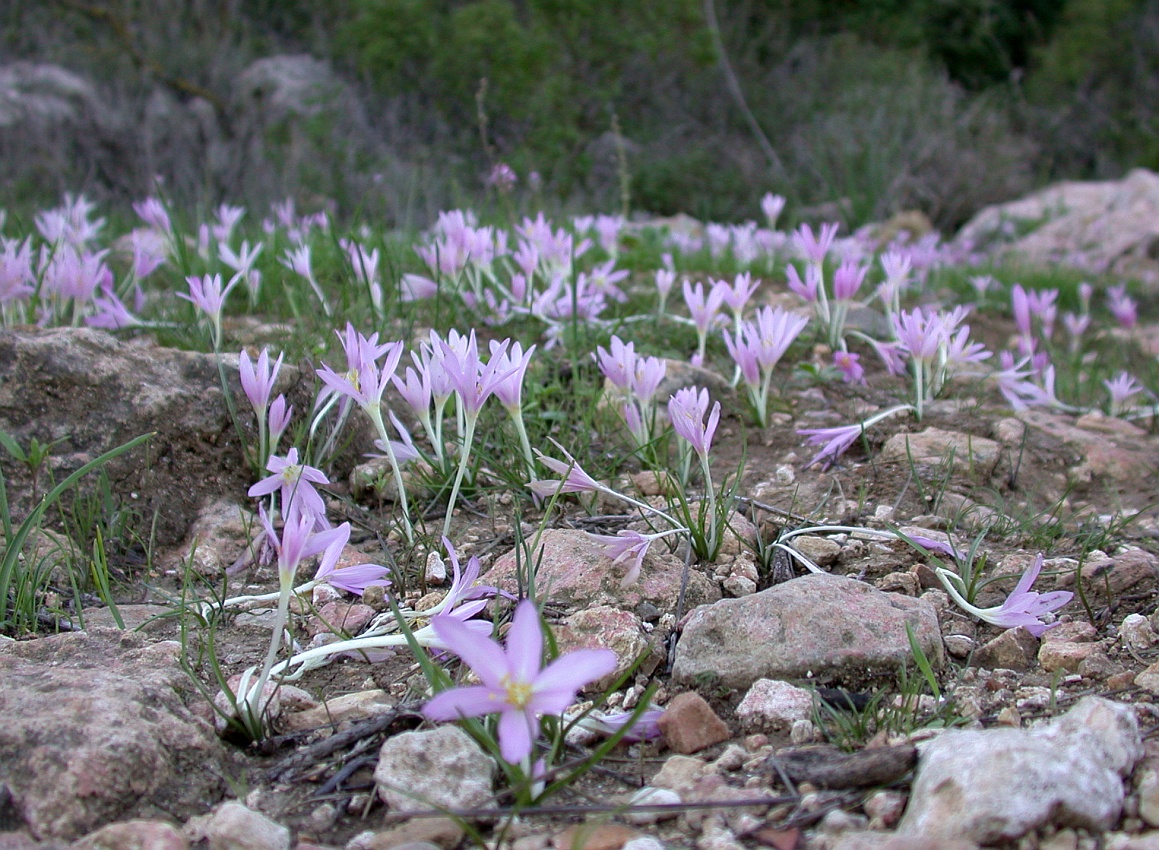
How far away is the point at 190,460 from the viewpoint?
92.4 inches

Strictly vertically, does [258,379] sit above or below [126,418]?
above

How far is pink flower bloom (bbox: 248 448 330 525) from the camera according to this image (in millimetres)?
1756

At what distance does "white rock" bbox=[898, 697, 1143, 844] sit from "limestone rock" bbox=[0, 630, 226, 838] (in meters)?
0.94

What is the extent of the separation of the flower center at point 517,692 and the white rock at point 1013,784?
0.46m

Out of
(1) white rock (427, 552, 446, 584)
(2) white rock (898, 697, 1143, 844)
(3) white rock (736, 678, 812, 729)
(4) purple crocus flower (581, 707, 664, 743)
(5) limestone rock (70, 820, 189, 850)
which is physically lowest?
(1) white rock (427, 552, 446, 584)

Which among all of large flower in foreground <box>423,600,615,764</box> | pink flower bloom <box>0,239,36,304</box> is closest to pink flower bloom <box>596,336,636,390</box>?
large flower in foreground <box>423,600,615,764</box>

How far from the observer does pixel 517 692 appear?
1.18 m

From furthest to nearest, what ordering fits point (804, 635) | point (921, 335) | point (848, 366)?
point (848, 366) → point (921, 335) → point (804, 635)

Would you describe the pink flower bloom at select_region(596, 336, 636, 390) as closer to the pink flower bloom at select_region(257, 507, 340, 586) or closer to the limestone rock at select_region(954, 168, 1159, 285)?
the pink flower bloom at select_region(257, 507, 340, 586)

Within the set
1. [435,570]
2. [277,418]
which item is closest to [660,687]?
[435,570]

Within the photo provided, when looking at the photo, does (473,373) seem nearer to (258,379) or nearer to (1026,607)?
(258,379)

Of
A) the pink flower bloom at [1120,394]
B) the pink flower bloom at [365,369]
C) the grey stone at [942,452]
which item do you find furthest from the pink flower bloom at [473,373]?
the pink flower bloom at [1120,394]

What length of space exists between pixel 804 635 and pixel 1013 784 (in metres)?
0.49

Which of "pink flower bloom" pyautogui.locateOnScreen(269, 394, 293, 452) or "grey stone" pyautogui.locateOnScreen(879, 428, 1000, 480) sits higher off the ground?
"pink flower bloom" pyautogui.locateOnScreen(269, 394, 293, 452)
